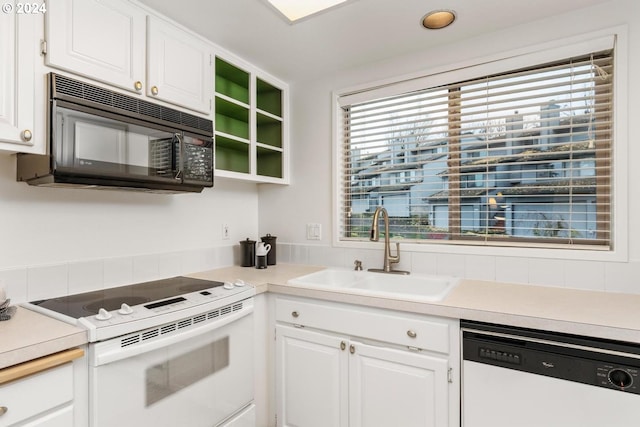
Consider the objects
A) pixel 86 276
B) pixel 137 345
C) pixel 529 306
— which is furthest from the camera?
pixel 86 276

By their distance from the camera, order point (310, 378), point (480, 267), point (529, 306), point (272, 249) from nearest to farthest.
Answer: point (529, 306) < point (310, 378) < point (480, 267) < point (272, 249)

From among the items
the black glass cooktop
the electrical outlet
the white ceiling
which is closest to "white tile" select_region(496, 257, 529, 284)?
the electrical outlet

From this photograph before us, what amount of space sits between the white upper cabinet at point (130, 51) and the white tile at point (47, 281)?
0.85m

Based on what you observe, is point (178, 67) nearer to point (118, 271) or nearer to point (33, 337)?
point (118, 271)

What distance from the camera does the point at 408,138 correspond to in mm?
2145

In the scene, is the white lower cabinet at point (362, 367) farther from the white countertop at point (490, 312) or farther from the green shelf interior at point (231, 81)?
the green shelf interior at point (231, 81)

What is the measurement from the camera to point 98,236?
166cm

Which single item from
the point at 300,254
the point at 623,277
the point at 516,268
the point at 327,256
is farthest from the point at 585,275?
the point at 300,254

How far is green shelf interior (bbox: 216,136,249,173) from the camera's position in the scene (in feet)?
7.32

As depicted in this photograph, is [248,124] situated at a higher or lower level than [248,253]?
higher

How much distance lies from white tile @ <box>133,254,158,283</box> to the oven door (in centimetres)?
60

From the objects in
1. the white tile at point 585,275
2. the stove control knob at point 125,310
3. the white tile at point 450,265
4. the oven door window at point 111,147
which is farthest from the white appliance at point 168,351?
the white tile at point 585,275

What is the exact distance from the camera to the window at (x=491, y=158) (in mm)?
1665

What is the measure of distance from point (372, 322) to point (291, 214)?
1183mm
